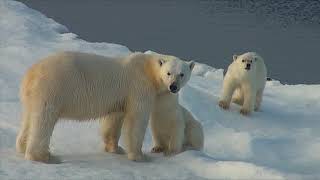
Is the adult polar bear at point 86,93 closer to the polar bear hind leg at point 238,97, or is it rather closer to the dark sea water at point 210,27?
the polar bear hind leg at point 238,97

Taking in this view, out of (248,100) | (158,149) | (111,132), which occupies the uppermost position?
(111,132)

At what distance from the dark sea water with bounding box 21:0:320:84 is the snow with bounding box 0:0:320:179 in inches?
88.1

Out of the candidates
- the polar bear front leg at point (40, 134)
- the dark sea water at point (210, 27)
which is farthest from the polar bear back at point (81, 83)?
the dark sea water at point (210, 27)

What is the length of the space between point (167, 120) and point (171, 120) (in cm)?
4

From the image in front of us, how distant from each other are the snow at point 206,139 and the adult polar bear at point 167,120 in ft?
0.57

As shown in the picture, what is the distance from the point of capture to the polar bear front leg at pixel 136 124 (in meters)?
5.66

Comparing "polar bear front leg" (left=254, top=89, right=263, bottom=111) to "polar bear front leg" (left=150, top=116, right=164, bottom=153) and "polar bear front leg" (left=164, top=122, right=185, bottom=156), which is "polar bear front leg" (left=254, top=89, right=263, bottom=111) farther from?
"polar bear front leg" (left=164, top=122, right=185, bottom=156)

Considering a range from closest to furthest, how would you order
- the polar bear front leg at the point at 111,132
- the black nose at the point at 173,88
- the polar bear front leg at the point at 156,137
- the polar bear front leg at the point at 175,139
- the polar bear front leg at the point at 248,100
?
the black nose at the point at 173,88, the polar bear front leg at the point at 111,132, the polar bear front leg at the point at 175,139, the polar bear front leg at the point at 156,137, the polar bear front leg at the point at 248,100

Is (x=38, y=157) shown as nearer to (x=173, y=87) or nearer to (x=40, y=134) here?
(x=40, y=134)

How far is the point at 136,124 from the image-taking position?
18.5ft

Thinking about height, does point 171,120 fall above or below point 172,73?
below

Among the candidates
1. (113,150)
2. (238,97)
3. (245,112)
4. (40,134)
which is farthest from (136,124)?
(238,97)

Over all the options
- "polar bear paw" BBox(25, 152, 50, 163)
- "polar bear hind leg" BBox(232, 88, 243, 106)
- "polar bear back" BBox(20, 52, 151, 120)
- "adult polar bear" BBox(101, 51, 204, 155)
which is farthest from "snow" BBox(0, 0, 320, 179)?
"polar bear back" BBox(20, 52, 151, 120)

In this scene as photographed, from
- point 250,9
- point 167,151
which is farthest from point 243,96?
point 250,9
